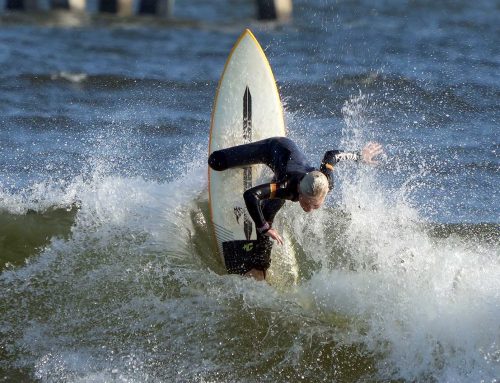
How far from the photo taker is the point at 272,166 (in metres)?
7.66

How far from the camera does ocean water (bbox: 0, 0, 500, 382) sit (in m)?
6.76

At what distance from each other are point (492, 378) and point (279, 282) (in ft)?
7.10

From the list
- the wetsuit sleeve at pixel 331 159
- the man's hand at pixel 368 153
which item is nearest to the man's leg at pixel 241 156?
the wetsuit sleeve at pixel 331 159

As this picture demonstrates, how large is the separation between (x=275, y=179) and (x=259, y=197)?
0.62m

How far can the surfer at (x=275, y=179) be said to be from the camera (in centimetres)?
688

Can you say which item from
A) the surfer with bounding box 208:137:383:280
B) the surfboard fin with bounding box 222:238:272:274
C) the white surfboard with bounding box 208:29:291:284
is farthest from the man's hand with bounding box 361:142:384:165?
the surfboard fin with bounding box 222:238:272:274

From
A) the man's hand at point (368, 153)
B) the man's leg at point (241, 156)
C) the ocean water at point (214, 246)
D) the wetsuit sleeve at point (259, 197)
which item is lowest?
the ocean water at point (214, 246)

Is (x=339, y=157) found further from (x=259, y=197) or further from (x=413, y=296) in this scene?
(x=413, y=296)

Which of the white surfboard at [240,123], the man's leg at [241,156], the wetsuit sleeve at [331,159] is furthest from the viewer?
the white surfboard at [240,123]

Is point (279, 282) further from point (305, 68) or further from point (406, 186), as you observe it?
point (305, 68)

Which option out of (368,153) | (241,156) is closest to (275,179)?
(241,156)

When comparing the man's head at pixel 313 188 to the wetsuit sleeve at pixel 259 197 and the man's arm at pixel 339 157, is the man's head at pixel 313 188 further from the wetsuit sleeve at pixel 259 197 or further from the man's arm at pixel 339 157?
the man's arm at pixel 339 157

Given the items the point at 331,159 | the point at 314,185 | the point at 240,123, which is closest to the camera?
the point at 314,185

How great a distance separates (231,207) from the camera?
8.17m
